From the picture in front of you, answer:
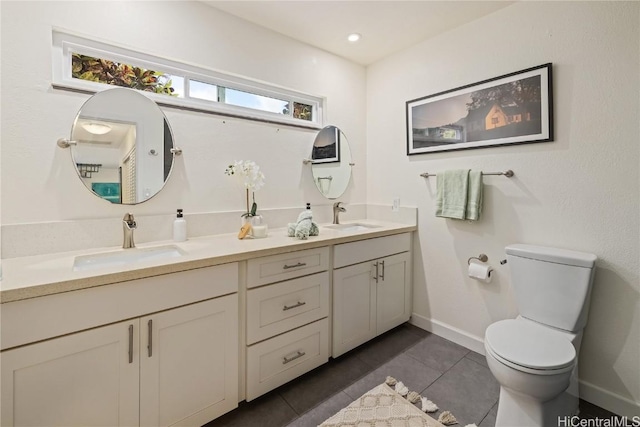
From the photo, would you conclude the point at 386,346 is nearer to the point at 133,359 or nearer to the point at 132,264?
the point at 133,359

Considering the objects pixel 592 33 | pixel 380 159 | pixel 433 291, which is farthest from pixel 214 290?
pixel 592 33

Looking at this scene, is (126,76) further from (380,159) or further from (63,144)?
(380,159)

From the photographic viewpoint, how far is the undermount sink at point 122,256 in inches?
53.9

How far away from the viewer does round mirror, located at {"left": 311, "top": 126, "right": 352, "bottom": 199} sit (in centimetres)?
244

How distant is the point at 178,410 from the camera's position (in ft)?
4.14

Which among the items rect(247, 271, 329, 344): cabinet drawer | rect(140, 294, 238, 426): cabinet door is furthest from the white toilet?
rect(140, 294, 238, 426): cabinet door

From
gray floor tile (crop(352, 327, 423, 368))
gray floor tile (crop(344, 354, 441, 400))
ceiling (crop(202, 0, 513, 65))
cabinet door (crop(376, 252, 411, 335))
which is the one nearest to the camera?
gray floor tile (crop(344, 354, 441, 400))

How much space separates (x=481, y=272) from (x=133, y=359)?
2.06 metres

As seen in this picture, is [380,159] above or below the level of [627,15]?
below

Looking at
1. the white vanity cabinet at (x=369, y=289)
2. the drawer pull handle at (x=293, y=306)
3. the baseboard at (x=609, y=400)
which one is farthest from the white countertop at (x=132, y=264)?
the baseboard at (x=609, y=400)

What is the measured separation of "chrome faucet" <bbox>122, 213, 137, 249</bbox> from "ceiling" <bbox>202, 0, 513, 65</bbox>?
4.89ft

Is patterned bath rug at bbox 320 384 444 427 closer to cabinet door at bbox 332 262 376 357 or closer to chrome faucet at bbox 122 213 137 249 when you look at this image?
cabinet door at bbox 332 262 376 357

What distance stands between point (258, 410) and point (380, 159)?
2.21 m

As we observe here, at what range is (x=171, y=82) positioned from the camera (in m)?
1.76
